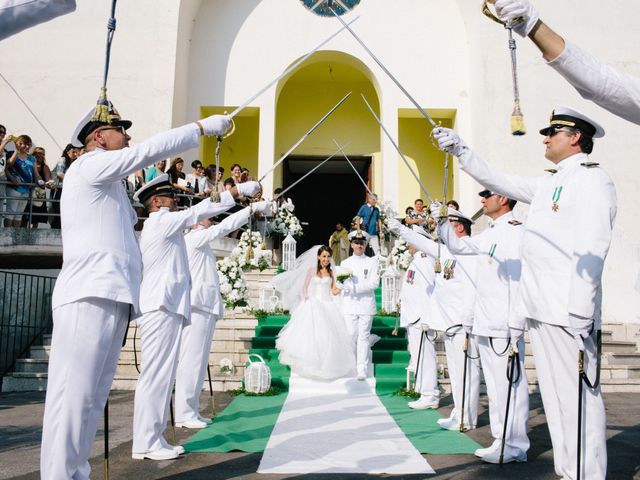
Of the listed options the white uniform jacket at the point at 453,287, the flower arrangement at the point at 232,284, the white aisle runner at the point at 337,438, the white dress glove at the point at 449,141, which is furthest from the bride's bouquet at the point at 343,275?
the white dress glove at the point at 449,141

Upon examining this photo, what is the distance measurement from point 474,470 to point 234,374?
17.3 feet

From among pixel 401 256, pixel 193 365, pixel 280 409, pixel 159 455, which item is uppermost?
pixel 401 256

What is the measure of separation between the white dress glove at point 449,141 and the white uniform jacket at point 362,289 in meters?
5.62

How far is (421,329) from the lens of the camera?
825 cm

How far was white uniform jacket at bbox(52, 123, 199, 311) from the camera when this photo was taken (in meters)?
3.40

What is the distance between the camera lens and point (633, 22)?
15.1m

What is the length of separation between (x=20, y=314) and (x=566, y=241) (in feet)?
33.6

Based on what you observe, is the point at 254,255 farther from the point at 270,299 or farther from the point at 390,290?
the point at 390,290

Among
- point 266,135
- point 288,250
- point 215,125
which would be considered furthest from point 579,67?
point 266,135

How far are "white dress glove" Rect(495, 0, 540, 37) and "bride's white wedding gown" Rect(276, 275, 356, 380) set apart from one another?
693 cm

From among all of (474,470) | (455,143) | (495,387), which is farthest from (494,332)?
(455,143)

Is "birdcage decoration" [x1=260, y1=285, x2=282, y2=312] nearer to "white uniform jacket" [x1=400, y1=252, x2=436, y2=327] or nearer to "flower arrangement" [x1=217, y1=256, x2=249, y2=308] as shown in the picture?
"flower arrangement" [x1=217, y1=256, x2=249, y2=308]

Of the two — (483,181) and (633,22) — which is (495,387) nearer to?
(483,181)

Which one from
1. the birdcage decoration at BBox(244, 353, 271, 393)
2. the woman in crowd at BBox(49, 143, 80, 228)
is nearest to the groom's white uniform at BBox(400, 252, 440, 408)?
the birdcage decoration at BBox(244, 353, 271, 393)
